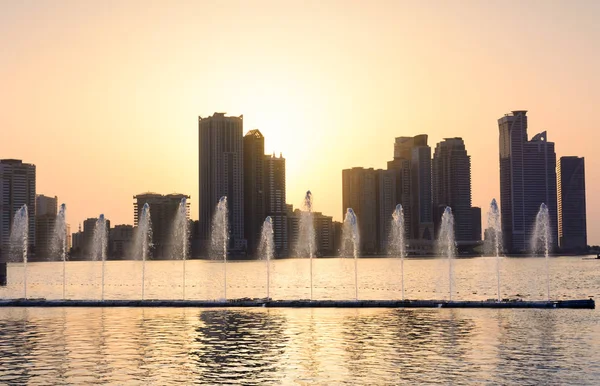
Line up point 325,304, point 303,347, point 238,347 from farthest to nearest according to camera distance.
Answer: point 325,304, point 238,347, point 303,347

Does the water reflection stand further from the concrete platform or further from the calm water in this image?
the concrete platform

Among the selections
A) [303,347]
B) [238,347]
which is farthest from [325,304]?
[238,347]

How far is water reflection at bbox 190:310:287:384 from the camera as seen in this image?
40.3 m

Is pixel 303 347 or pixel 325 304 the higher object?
pixel 325 304

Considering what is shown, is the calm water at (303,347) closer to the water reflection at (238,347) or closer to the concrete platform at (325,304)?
the water reflection at (238,347)

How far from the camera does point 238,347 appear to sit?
50.2 m

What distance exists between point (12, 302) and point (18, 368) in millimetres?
44219

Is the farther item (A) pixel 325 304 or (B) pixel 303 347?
(A) pixel 325 304

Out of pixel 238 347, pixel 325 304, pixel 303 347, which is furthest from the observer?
pixel 325 304

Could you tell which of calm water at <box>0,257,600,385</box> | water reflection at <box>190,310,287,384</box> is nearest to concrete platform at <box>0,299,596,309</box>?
calm water at <box>0,257,600,385</box>

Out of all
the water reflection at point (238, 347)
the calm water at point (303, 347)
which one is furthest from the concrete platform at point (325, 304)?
the water reflection at point (238, 347)

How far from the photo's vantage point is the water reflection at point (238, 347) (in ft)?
132

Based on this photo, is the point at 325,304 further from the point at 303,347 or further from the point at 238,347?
the point at 238,347

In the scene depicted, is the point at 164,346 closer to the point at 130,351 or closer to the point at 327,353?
the point at 130,351
